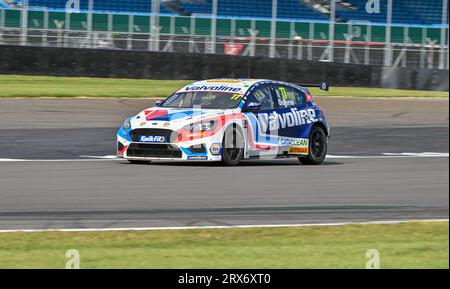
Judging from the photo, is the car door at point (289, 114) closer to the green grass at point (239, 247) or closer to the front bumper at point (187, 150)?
the front bumper at point (187, 150)

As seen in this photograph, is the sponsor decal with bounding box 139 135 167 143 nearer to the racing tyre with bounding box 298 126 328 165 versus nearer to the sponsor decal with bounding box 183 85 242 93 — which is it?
the sponsor decal with bounding box 183 85 242 93

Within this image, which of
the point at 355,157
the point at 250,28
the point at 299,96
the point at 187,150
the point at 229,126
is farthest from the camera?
the point at 250,28

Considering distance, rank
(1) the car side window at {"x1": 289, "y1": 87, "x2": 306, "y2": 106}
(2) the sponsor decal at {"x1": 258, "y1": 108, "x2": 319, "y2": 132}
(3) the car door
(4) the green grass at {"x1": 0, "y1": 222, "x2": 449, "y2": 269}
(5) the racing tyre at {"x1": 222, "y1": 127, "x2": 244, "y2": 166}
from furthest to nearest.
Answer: (1) the car side window at {"x1": 289, "y1": 87, "x2": 306, "y2": 106} → (3) the car door → (2) the sponsor decal at {"x1": 258, "y1": 108, "x2": 319, "y2": 132} → (5) the racing tyre at {"x1": 222, "y1": 127, "x2": 244, "y2": 166} → (4) the green grass at {"x1": 0, "y1": 222, "x2": 449, "y2": 269}

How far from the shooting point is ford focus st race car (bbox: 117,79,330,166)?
49.8ft

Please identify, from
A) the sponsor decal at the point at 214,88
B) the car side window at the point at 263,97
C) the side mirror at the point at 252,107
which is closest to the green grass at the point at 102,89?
the sponsor decal at the point at 214,88

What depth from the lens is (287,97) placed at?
1658cm

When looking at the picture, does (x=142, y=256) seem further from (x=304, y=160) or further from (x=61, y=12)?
(x=61, y=12)

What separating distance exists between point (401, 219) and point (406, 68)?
26.4m

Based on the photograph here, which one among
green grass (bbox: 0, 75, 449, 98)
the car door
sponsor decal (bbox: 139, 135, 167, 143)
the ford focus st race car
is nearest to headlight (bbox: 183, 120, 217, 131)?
the ford focus st race car

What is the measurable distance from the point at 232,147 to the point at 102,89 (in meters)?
17.3

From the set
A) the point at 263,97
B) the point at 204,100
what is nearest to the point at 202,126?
the point at 204,100

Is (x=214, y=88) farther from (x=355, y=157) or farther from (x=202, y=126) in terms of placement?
(x=355, y=157)

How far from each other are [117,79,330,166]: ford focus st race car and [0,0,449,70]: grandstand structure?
20805 mm

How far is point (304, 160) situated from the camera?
16578mm
